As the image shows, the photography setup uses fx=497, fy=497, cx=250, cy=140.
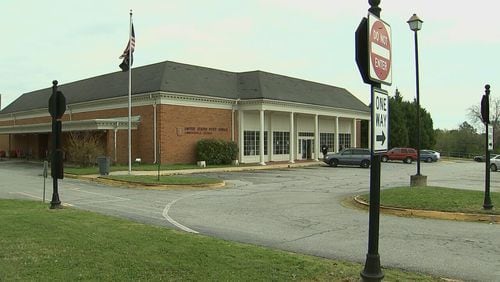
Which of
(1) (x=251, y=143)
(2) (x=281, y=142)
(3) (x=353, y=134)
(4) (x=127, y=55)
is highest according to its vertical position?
(4) (x=127, y=55)

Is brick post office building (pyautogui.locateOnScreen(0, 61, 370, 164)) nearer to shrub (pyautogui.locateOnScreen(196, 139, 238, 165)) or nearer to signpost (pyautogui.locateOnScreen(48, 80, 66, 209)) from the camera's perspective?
shrub (pyautogui.locateOnScreen(196, 139, 238, 165))

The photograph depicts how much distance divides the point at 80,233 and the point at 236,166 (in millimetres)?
27100

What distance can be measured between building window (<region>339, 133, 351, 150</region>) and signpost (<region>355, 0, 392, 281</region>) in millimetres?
46418

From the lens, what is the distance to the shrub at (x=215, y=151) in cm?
3572

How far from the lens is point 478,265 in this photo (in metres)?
7.12

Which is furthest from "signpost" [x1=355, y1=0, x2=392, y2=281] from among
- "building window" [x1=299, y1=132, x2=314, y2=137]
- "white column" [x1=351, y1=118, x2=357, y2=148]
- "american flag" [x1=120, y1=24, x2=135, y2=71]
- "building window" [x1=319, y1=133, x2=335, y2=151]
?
"white column" [x1=351, y1=118, x2=357, y2=148]

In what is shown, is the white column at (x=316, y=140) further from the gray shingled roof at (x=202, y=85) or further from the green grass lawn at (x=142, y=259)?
the green grass lawn at (x=142, y=259)

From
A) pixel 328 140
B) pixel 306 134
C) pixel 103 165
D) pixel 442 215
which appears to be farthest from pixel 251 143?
pixel 442 215

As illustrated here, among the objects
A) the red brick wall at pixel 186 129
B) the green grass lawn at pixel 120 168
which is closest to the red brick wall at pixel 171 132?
the red brick wall at pixel 186 129

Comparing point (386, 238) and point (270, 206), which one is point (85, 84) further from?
point (386, 238)

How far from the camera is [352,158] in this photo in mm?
39688

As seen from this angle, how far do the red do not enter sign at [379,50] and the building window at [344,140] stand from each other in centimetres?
4640

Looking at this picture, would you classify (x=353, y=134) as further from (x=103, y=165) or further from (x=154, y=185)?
(x=154, y=185)

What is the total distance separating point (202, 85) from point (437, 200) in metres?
26.8
